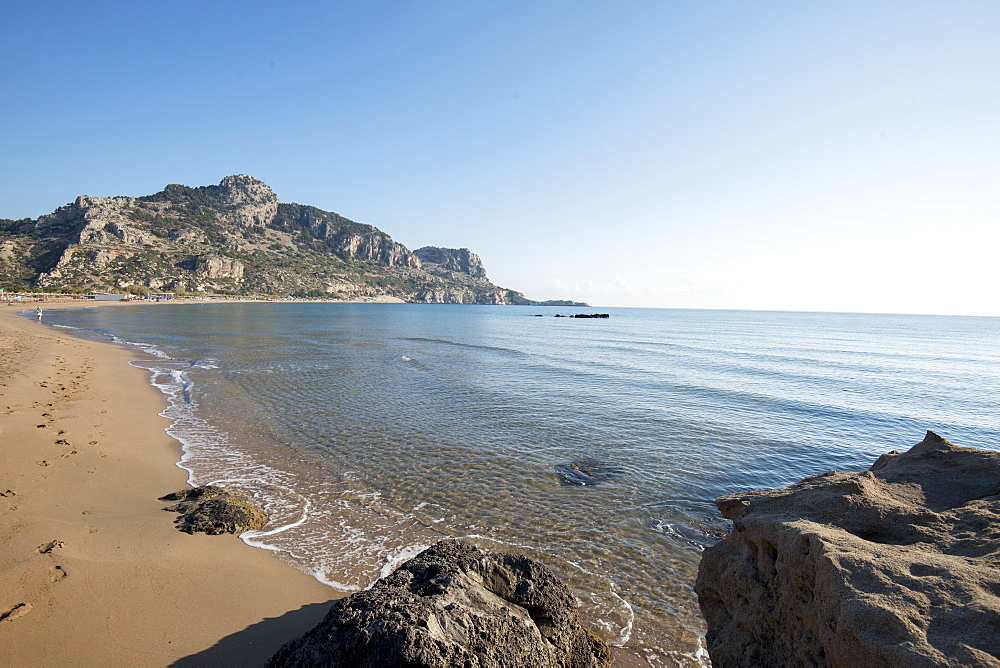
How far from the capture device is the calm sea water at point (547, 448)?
279 inches

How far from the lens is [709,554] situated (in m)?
4.99

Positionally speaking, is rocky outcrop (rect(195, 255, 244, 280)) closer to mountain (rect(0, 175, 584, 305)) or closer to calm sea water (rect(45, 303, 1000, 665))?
mountain (rect(0, 175, 584, 305))

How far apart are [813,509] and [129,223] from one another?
643 feet

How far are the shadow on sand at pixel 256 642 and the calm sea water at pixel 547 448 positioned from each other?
30.7 inches

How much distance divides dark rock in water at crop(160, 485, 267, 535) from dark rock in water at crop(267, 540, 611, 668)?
Answer: 4.89 metres

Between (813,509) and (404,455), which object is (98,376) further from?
(813,509)

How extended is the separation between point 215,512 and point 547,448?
323 inches

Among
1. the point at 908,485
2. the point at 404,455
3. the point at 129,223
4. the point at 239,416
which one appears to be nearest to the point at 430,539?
the point at 404,455

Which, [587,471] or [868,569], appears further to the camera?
[587,471]

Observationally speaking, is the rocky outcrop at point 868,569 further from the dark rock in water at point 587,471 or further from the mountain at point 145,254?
the mountain at point 145,254

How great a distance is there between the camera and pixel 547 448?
12711 mm

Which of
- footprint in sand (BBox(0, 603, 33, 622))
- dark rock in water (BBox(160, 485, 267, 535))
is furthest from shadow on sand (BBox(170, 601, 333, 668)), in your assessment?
dark rock in water (BBox(160, 485, 267, 535))

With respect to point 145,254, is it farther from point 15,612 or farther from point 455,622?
point 455,622

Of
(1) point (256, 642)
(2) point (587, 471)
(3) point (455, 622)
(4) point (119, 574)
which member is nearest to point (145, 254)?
(4) point (119, 574)
